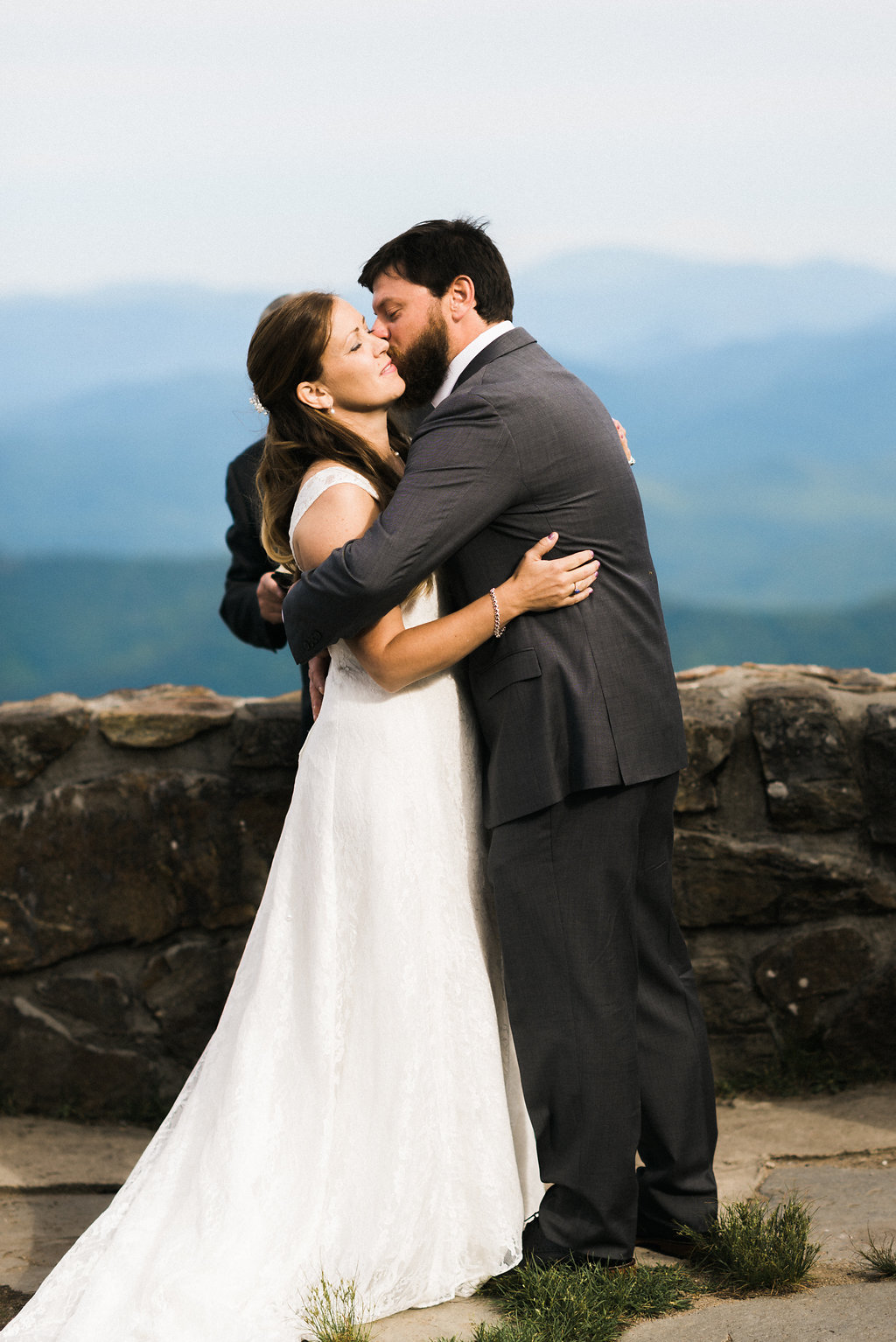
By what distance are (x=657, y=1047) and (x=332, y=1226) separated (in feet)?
2.19

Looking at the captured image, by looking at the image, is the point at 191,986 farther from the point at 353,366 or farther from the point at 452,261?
the point at 452,261

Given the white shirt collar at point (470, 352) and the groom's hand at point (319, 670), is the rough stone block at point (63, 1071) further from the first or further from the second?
the white shirt collar at point (470, 352)

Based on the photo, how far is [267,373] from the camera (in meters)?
2.39

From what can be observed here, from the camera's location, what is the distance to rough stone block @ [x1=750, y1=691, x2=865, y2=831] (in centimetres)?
311

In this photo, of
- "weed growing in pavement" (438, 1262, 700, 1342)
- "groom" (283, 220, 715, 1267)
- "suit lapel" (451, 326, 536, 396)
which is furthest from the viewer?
"suit lapel" (451, 326, 536, 396)

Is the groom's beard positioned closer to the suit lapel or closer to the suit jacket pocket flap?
the suit lapel

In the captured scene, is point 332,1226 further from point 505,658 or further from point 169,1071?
point 169,1071

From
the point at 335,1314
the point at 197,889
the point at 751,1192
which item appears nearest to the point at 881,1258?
the point at 751,1192

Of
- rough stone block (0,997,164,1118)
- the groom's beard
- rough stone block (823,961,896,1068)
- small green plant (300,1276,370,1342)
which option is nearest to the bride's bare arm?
the groom's beard

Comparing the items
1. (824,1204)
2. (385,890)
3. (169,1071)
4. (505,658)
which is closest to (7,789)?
(169,1071)

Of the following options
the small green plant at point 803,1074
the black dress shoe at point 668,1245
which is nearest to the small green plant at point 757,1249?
the black dress shoe at point 668,1245

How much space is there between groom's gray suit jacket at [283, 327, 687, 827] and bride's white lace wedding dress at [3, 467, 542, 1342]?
Answer: 0.14m

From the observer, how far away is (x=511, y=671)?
2.24 m

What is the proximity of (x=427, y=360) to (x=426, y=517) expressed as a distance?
1.53 feet
